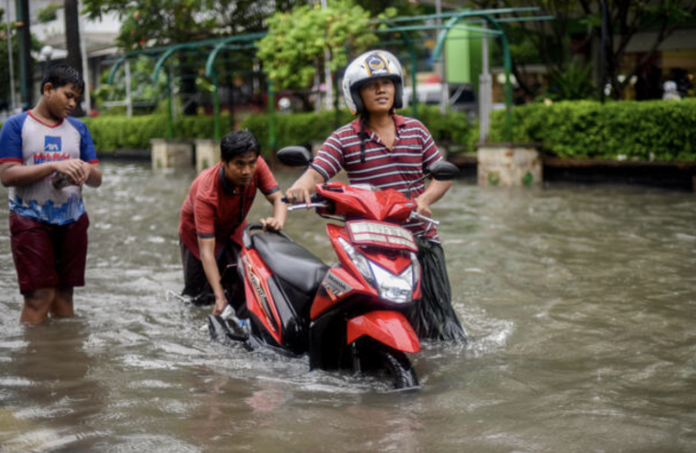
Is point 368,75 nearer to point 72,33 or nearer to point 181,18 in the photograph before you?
point 72,33

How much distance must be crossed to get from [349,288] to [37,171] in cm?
251

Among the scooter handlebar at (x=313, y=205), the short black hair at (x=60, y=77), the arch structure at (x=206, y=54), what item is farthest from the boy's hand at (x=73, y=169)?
the arch structure at (x=206, y=54)

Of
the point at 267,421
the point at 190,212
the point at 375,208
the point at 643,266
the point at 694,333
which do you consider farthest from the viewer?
the point at 643,266

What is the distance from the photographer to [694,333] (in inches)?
220

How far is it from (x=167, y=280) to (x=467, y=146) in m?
12.3

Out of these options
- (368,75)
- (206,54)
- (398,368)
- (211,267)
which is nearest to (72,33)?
(211,267)

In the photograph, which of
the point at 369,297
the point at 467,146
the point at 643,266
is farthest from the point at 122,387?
the point at 467,146

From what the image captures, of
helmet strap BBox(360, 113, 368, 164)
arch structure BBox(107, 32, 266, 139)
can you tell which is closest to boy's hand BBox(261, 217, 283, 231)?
helmet strap BBox(360, 113, 368, 164)

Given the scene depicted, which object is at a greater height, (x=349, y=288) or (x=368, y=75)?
(x=368, y=75)

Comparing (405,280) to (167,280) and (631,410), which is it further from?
(167,280)

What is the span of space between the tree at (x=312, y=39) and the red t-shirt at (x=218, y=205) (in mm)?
12967

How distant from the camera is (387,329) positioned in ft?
13.6

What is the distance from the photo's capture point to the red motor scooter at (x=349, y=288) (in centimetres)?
420

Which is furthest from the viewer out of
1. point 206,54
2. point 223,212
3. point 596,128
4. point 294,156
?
point 206,54
